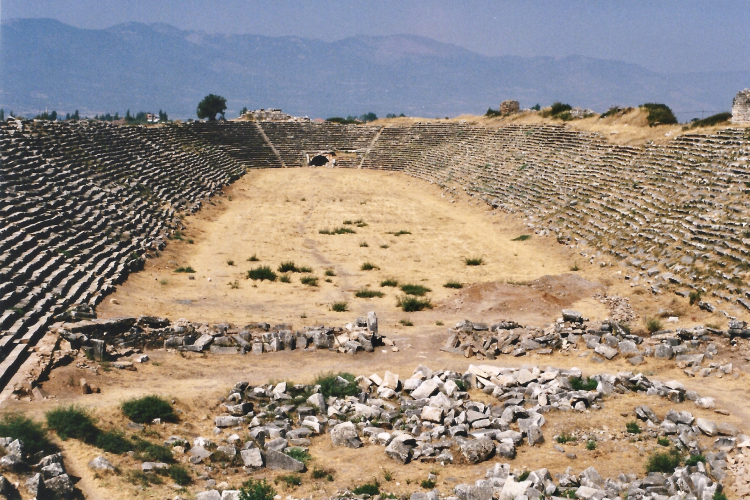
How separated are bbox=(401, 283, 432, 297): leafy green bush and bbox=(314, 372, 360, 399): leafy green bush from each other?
297 inches

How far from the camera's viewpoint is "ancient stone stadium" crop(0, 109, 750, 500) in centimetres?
968

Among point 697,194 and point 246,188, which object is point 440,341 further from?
point 246,188

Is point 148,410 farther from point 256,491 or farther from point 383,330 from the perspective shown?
point 383,330

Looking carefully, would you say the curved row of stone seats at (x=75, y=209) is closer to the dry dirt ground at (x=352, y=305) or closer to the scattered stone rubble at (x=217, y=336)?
the dry dirt ground at (x=352, y=305)

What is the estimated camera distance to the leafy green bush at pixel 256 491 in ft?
28.5

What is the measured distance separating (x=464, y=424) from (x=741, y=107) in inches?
895

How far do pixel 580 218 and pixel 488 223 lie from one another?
5.64 meters

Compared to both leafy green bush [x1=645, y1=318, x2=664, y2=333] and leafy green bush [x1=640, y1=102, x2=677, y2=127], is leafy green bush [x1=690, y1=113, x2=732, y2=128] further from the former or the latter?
leafy green bush [x1=645, y1=318, x2=664, y2=333]

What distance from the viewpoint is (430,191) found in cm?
4262

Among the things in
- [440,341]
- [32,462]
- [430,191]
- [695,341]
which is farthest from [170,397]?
[430,191]

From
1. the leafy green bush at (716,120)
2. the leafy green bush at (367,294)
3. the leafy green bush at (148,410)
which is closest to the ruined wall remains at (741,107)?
the leafy green bush at (716,120)

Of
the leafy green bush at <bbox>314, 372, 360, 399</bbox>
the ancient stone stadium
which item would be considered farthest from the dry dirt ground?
the leafy green bush at <bbox>314, 372, 360, 399</bbox>

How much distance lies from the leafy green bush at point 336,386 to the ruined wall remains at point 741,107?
2225 cm

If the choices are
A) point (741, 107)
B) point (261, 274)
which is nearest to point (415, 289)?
point (261, 274)
